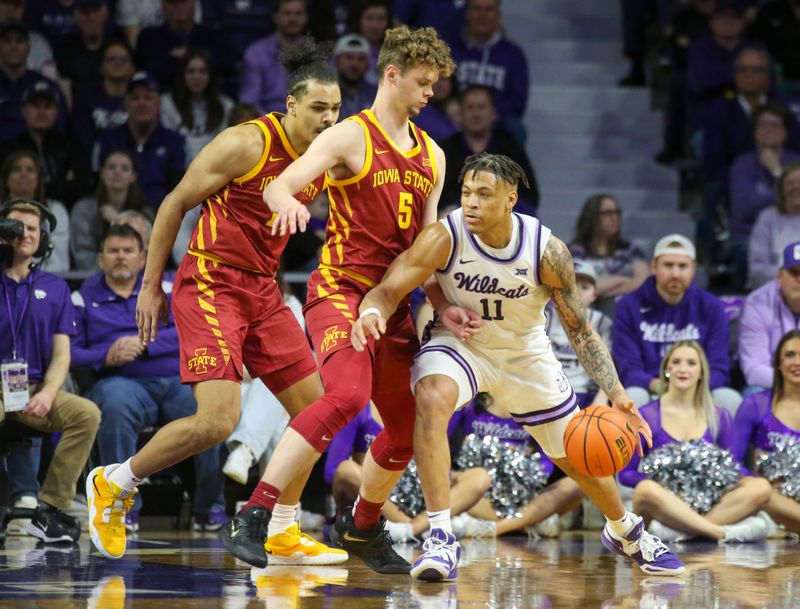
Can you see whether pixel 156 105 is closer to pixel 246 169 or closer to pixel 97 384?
pixel 97 384

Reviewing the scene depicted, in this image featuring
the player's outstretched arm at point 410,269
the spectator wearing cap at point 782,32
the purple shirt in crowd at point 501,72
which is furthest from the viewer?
the spectator wearing cap at point 782,32

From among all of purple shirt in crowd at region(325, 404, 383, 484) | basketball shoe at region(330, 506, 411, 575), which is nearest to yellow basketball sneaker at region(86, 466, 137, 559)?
basketball shoe at region(330, 506, 411, 575)

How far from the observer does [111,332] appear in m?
8.19

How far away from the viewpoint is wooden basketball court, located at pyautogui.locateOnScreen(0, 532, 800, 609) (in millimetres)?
4863

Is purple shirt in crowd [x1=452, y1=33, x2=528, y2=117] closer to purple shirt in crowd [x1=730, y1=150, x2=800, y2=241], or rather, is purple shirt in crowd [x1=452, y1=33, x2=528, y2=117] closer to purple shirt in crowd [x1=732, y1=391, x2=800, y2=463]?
purple shirt in crowd [x1=730, y1=150, x2=800, y2=241]

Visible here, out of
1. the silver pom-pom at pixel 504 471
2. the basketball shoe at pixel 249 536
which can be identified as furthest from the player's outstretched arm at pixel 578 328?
the silver pom-pom at pixel 504 471

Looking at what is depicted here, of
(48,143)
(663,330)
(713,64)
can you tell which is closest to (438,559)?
(663,330)

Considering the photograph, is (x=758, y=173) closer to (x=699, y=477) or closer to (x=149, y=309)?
(x=699, y=477)

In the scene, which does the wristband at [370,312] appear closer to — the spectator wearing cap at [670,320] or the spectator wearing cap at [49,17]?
the spectator wearing cap at [670,320]

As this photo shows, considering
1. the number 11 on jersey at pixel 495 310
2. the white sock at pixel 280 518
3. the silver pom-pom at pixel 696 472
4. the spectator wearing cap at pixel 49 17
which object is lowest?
the white sock at pixel 280 518

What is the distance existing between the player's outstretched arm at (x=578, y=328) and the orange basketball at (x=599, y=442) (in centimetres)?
6

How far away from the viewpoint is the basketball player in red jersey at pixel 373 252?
542 cm

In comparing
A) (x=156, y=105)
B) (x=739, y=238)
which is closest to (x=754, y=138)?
(x=739, y=238)

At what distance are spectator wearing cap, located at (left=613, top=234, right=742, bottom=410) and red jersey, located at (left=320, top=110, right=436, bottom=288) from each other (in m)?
3.29
